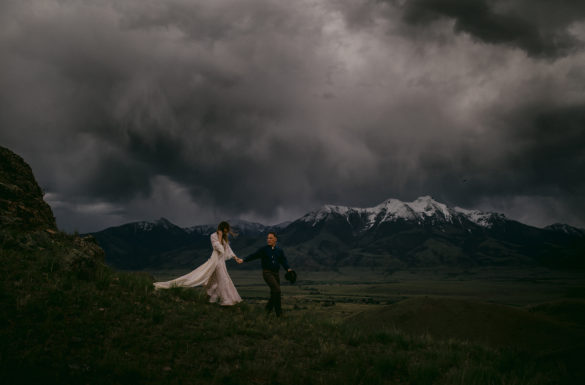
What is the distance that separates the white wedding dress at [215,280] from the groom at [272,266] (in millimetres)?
820

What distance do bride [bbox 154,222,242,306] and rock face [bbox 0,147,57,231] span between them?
19.5 ft

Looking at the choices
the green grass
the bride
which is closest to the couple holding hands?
the bride

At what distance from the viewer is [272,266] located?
14.1 metres

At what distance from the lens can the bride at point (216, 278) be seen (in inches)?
530

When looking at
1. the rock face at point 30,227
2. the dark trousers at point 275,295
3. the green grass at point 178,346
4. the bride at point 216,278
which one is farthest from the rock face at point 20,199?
the dark trousers at point 275,295

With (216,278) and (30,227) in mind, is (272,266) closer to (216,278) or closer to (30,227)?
(216,278)

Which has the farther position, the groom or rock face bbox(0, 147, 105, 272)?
the groom

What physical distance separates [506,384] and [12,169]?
20.1m

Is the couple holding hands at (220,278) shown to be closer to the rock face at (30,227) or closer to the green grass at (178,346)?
the green grass at (178,346)

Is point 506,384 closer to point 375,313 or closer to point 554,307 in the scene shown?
point 375,313

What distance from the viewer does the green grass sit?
686 cm

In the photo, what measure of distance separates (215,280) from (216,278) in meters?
0.10

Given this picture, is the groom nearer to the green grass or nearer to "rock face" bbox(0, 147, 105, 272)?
the green grass

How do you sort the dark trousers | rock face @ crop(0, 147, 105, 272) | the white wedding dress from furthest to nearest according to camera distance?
1. the dark trousers
2. the white wedding dress
3. rock face @ crop(0, 147, 105, 272)
